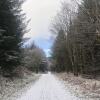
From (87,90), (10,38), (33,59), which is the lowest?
(87,90)

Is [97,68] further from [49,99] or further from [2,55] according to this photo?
[49,99]

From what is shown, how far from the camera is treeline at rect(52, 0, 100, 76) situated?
80.8 ft

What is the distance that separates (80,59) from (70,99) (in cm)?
3087

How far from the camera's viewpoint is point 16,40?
84.6 ft

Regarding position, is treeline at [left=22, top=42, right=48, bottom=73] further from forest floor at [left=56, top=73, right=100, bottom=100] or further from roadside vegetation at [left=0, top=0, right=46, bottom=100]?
forest floor at [left=56, top=73, right=100, bottom=100]

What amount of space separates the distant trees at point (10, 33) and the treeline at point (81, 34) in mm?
6505

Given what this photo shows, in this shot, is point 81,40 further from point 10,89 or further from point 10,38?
point 10,89

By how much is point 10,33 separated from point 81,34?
428 inches

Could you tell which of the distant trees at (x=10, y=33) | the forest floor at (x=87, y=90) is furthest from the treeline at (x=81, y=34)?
the distant trees at (x=10, y=33)

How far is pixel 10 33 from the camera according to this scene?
2500 centimetres

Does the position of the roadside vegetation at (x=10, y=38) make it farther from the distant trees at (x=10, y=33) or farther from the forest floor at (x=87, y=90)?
the forest floor at (x=87, y=90)

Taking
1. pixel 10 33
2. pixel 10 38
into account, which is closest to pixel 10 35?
pixel 10 33

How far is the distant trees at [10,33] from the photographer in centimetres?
2380

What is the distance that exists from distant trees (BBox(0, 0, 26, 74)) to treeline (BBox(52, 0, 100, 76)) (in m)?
6.50
